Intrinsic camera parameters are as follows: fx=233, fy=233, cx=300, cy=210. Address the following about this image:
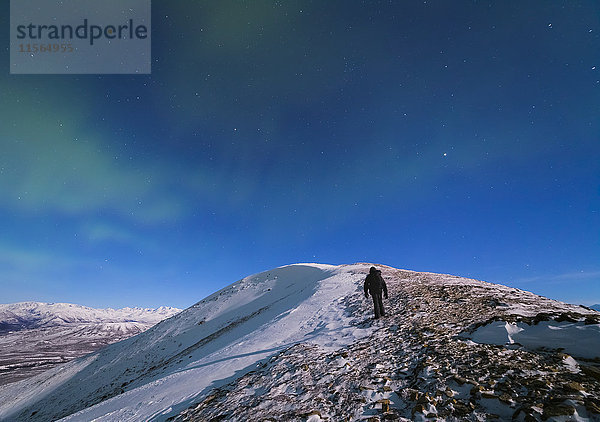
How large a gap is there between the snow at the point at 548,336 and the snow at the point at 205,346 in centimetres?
489

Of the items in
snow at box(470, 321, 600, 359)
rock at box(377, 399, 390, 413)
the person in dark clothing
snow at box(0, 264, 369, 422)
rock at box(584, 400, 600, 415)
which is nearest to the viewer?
rock at box(584, 400, 600, 415)

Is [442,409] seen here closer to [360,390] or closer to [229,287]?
[360,390]

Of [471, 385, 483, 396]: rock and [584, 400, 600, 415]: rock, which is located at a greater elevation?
[584, 400, 600, 415]: rock

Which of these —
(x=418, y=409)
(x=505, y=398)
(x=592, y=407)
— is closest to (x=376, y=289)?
(x=418, y=409)

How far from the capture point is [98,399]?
71.1 ft

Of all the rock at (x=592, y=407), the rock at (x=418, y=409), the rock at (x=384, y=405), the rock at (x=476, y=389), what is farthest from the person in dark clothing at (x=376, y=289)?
the rock at (x=592, y=407)

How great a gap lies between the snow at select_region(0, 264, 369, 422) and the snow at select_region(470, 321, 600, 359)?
4.89m

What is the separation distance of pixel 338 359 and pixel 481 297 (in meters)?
9.87

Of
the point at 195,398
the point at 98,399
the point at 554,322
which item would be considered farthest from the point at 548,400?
the point at 98,399

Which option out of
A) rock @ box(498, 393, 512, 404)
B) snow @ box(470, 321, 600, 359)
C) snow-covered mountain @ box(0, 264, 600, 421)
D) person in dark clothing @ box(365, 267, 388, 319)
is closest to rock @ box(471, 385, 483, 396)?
snow-covered mountain @ box(0, 264, 600, 421)

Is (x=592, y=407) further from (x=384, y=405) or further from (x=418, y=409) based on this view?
(x=384, y=405)

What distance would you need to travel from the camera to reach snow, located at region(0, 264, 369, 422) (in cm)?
920

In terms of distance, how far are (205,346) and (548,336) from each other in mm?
20239

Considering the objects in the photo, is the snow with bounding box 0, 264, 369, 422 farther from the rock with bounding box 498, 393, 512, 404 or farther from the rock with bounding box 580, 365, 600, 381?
the rock with bounding box 580, 365, 600, 381
